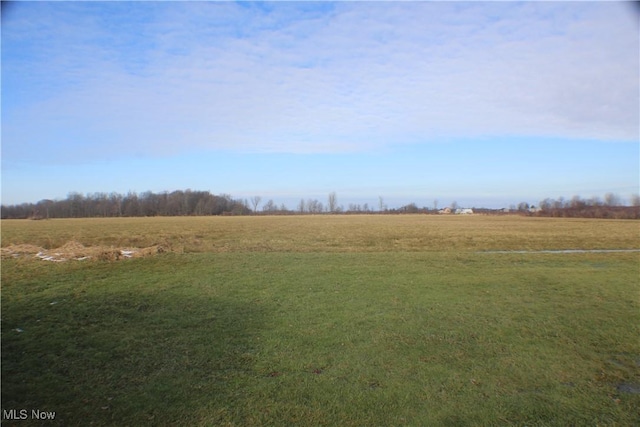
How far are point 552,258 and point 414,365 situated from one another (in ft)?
60.0

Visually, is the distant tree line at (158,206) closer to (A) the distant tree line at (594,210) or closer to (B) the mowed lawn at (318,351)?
(A) the distant tree line at (594,210)

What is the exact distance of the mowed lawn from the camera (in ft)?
15.8

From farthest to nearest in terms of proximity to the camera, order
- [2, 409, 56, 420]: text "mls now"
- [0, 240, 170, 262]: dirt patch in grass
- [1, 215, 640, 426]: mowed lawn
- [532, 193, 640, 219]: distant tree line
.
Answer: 1. [532, 193, 640, 219]: distant tree line
2. [0, 240, 170, 262]: dirt patch in grass
3. [1, 215, 640, 426]: mowed lawn
4. [2, 409, 56, 420]: text "mls now"

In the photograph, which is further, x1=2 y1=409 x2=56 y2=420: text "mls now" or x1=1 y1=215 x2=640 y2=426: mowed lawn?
x1=1 y1=215 x2=640 y2=426: mowed lawn

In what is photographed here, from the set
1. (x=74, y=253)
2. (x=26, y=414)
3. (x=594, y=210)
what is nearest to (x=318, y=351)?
(x=26, y=414)

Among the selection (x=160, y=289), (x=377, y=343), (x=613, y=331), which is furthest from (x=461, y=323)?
(x=160, y=289)

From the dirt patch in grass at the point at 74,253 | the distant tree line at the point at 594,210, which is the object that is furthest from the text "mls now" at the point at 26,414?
the distant tree line at the point at 594,210

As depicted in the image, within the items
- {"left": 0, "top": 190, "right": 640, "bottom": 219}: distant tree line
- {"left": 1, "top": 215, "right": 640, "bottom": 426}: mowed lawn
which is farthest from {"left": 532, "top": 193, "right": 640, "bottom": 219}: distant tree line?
{"left": 1, "top": 215, "right": 640, "bottom": 426}: mowed lawn

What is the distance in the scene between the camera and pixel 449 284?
42.3ft

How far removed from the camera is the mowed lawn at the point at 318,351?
4.82m

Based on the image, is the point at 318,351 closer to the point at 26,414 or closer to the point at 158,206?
the point at 26,414

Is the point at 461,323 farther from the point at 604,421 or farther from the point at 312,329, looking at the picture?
the point at 604,421

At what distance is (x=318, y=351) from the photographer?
22.2 ft

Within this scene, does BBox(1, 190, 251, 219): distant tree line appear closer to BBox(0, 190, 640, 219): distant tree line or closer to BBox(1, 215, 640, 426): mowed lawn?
BBox(0, 190, 640, 219): distant tree line
